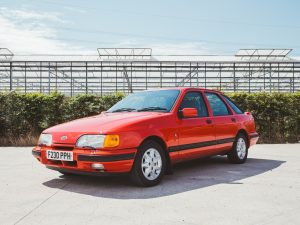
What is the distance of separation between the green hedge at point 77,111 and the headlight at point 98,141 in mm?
6542

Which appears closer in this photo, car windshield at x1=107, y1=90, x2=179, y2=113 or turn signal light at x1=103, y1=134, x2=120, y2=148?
turn signal light at x1=103, y1=134, x2=120, y2=148

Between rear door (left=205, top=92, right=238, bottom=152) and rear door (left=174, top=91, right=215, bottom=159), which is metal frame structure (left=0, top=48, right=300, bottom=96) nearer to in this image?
rear door (left=205, top=92, right=238, bottom=152)

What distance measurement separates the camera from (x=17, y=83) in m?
38.9

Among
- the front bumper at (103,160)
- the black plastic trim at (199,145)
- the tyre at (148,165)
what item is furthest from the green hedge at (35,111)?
the front bumper at (103,160)

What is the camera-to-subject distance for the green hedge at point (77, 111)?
1121cm

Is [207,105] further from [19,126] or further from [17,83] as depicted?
[17,83]

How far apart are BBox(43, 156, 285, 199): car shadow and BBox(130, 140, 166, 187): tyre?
0.37ft

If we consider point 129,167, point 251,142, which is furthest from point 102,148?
point 251,142

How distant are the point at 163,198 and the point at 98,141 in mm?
1090

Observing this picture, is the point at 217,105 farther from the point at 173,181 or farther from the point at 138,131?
the point at 138,131

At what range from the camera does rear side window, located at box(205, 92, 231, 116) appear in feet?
22.1

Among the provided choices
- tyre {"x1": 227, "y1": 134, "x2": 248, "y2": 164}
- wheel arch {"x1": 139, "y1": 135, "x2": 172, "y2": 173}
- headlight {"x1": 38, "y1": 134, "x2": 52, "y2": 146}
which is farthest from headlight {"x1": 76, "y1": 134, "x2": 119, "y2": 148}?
tyre {"x1": 227, "y1": 134, "x2": 248, "y2": 164}

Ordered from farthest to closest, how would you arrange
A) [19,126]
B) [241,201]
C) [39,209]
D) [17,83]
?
[17,83], [19,126], [241,201], [39,209]

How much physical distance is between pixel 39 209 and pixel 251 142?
16.0 ft
